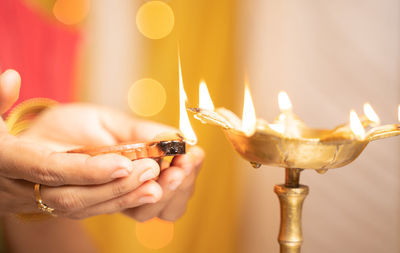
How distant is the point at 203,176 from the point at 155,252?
0.37 metres

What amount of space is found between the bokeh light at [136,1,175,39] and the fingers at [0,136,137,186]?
40.1 inches

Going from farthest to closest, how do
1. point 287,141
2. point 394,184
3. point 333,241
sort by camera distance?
point 333,241 < point 394,184 < point 287,141

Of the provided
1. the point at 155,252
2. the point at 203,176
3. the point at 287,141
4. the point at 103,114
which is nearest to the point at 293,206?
the point at 287,141

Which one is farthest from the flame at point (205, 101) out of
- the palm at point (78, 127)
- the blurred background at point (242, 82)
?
the blurred background at point (242, 82)

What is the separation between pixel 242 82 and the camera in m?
1.40

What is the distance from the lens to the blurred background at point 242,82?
1.12 metres

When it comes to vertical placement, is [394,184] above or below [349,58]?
below

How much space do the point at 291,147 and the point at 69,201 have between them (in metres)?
0.32

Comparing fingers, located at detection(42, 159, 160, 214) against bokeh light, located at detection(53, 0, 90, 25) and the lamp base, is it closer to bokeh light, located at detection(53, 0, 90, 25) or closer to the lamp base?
the lamp base

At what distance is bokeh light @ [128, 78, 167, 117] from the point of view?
1.52m

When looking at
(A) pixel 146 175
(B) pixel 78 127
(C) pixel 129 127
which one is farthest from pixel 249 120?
(B) pixel 78 127

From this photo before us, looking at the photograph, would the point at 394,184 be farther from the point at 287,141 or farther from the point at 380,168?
the point at 287,141

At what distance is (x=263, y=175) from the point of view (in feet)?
4.49

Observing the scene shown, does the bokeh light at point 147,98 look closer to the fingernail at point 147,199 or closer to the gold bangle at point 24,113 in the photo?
the gold bangle at point 24,113
